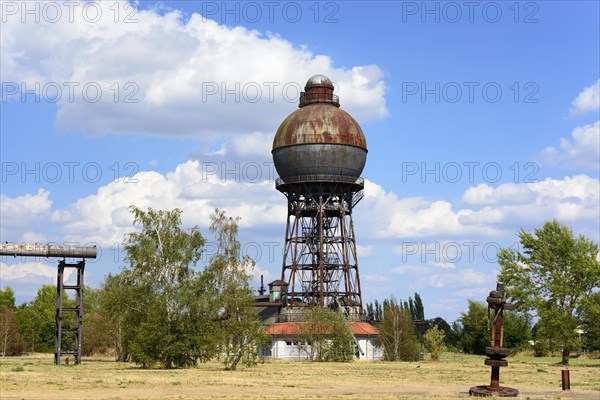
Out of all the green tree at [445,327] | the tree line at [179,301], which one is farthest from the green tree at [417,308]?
the tree line at [179,301]

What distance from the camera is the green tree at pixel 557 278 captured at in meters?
73.6

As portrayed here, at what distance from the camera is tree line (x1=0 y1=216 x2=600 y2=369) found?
58.6 m

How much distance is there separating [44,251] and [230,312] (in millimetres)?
Answer: 15425

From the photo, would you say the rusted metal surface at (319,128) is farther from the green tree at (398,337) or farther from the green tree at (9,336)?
the green tree at (9,336)

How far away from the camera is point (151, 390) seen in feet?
118

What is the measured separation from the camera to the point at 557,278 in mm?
74250

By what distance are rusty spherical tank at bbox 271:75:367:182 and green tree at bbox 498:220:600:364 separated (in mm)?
18751

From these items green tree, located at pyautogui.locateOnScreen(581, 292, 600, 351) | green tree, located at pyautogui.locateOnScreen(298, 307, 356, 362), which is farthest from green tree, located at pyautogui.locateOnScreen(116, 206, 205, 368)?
green tree, located at pyautogui.locateOnScreen(581, 292, 600, 351)

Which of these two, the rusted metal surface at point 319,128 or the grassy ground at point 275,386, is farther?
the rusted metal surface at point 319,128

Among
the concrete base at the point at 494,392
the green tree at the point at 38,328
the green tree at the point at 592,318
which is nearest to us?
the concrete base at the point at 494,392

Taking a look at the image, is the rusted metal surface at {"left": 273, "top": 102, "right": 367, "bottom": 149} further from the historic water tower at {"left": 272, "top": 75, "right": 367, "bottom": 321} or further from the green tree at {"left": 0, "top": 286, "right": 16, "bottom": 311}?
the green tree at {"left": 0, "top": 286, "right": 16, "bottom": 311}

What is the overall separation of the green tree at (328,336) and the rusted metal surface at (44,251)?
981 inches

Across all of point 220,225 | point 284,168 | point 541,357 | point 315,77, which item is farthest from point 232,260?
point 541,357

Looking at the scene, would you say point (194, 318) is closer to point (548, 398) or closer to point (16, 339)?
point (548, 398)
